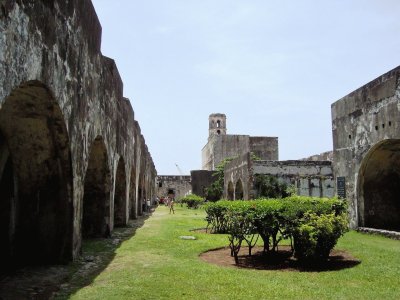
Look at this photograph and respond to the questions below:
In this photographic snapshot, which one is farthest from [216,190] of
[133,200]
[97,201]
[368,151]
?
[97,201]

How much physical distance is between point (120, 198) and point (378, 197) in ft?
29.0

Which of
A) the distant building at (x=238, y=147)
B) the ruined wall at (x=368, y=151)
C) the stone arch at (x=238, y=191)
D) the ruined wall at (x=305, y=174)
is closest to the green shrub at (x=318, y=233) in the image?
the ruined wall at (x=368, y=151)

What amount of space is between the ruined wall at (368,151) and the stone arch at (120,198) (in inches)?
301

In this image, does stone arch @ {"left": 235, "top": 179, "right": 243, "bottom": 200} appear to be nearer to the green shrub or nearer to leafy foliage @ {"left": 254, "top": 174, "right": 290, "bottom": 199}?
leafy foliage @ {"left": 254, "top": 174, "right": 290, "bottom": 199}

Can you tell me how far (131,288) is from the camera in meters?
5.16

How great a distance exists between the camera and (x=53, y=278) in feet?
Result: 18.8

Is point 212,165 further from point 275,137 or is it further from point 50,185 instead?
point 50,185

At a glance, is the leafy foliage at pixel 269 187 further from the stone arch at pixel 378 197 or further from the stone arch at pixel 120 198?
the stone arch at pixel 120 198

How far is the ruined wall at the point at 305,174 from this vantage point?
1792cm

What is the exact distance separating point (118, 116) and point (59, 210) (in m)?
6.32

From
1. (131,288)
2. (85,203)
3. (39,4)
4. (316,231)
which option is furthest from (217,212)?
(39,4)

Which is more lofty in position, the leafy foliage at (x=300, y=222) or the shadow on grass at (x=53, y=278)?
the leafy foliage at (x=300, y=222)

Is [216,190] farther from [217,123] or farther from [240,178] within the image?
[217,123]

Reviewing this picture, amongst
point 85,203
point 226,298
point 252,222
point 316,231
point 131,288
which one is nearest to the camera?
point 226,298
